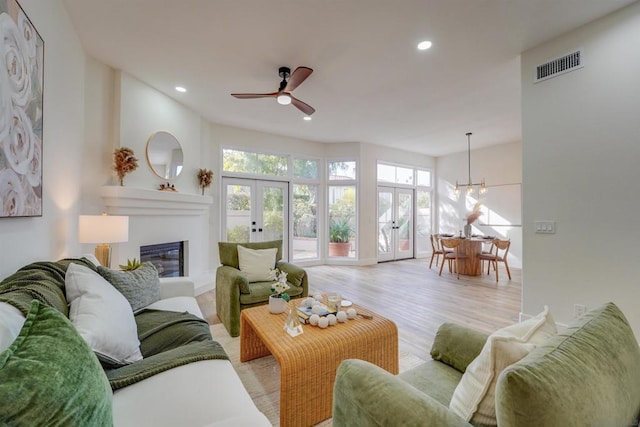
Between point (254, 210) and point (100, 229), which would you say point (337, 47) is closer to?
point (100, 229)

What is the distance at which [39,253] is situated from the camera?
187cm

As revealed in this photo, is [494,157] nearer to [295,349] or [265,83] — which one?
[265,83]

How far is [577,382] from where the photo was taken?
65 centimetres

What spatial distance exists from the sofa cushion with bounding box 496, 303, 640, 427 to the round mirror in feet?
13.8

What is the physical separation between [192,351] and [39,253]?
1431 millimetres

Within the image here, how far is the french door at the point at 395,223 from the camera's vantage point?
7004 millimetres

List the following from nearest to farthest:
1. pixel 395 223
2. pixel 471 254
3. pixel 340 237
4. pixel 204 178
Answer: pixel 204 178 → pixel 471 254 → pixel 340 237 → pixel 395 223

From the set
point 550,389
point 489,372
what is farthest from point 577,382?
point 489,372

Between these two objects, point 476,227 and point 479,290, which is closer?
point 479,290

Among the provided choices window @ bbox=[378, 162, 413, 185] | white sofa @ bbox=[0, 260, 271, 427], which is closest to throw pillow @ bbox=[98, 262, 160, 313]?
white sofa @ bbox=[0, 260, 271, 427]

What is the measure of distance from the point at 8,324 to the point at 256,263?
2247 millimetres

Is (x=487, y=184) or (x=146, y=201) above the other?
(x=487, y=184)

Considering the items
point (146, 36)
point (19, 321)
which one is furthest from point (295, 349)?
point (146, 36)

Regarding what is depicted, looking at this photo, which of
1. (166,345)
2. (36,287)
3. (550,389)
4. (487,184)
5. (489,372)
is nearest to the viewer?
(550,389)
